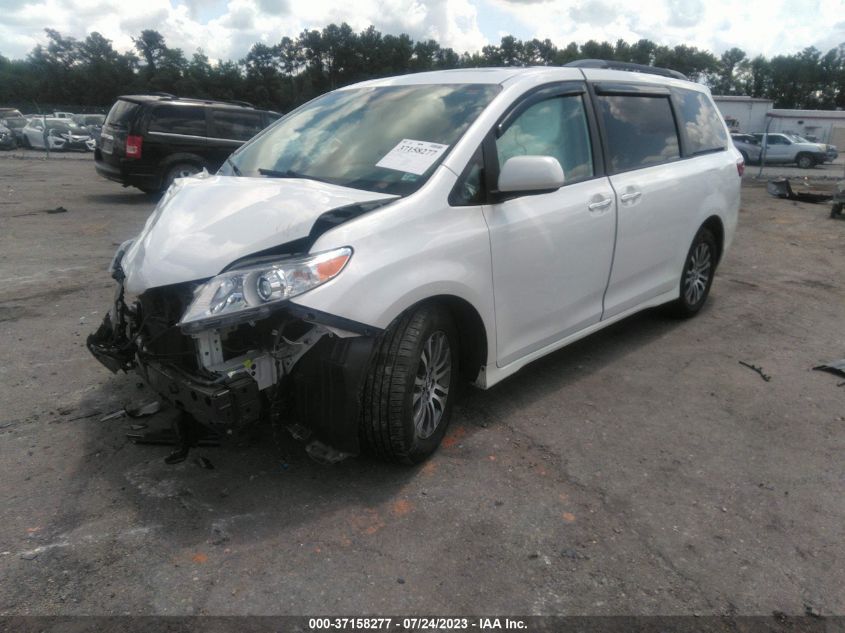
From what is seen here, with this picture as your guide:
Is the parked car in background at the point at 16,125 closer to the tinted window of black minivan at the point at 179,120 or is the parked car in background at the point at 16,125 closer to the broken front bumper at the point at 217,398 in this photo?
the tinted window of black minivan at the point at 179,120

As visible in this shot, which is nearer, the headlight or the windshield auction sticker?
the headlight

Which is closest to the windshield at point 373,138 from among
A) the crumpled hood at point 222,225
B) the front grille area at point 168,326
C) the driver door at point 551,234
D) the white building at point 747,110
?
the crumpled hood at point 222,225

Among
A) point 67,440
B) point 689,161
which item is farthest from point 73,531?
point 689,161

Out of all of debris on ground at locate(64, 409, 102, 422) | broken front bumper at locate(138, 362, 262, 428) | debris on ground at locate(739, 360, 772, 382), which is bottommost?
debris on ground at locate(739, 360, 772, 382)

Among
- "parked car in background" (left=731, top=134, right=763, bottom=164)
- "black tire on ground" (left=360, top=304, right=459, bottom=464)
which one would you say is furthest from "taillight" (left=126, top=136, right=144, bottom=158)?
"parked car in background" (left=731, top=134, right=763, bottom=164)

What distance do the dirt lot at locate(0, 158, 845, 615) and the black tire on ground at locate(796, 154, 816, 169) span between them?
29.3 meters

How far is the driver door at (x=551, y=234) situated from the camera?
3.40 meters

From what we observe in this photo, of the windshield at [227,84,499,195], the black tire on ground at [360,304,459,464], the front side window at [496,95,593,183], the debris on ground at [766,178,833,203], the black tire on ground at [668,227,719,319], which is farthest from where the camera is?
the debris on ground at [766,178,833,203]

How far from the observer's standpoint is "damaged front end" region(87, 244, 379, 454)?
2.60 meters

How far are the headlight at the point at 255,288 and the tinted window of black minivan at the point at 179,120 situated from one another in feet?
32.8

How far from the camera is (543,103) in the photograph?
3.74 metres

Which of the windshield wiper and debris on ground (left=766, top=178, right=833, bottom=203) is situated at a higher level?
the windshield wiper

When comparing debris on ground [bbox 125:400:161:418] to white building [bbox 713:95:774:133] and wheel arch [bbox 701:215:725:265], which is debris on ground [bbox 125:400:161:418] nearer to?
wheel arch [bbox 701:215:725:265]

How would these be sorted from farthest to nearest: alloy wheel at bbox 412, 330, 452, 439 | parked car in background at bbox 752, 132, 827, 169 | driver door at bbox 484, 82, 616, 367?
1. parked car in background at bbox 752, 132, 827, 169
2. driver door at bbox 484, 82, 616, 367
3. alloy wheel at bbox 412, 330, 452, 439
